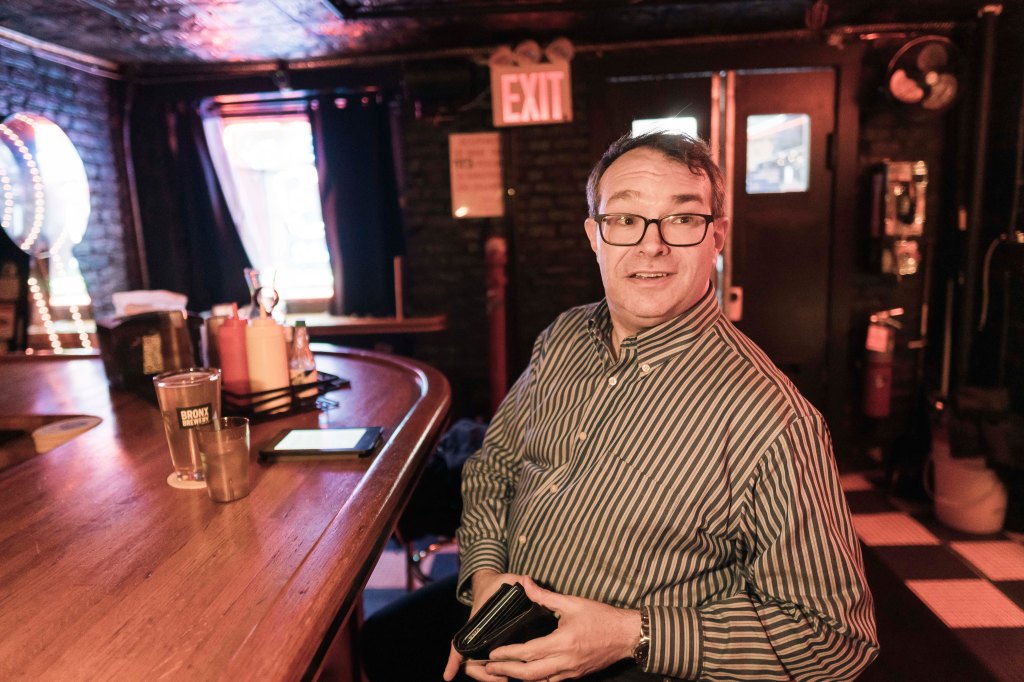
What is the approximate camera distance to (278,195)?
4586 mm

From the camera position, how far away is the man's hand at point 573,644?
3.42 ft

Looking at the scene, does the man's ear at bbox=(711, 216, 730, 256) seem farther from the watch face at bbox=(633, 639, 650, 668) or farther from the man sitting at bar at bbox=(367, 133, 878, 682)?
the watch face at bbox=(633, 639, 650, 668)

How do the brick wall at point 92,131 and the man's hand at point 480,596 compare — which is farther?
the brick wall at point 92,131

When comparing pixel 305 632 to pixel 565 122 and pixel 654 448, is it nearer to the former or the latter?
pixel 654 448

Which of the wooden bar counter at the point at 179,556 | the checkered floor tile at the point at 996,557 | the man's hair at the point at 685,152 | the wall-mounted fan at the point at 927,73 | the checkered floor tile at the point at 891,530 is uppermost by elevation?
the wall-mounted fan at the point at 927,73

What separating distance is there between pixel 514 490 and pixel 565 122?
301 cm

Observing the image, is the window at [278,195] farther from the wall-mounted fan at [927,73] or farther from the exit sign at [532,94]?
the wall-mounted fan at [927,73]

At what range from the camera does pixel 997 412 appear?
2.91m

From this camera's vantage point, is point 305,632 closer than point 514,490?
Yes

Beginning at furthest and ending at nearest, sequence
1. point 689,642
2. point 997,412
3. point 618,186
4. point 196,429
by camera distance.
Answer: point 997,412 < point 618,186 < point 196,429 < point 689,642

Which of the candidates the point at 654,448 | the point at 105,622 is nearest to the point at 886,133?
the point at 654,448

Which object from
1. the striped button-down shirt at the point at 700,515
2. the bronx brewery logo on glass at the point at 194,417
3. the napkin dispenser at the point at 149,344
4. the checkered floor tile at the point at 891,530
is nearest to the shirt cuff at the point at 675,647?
the striped button-down shirt at the point at 700,515

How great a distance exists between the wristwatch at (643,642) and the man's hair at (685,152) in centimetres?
79

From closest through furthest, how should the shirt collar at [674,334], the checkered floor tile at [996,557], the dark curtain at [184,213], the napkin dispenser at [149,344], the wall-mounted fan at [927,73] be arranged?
the shirt collar at [674,334] → the napkin dispenser at [149,344] → the checkered floor tile at [996,557] → the wall-mounted fan at [927,73] → the dark curtain at [184,213]
